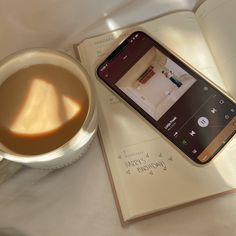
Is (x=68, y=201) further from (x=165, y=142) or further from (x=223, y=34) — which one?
(x=223, y=34)

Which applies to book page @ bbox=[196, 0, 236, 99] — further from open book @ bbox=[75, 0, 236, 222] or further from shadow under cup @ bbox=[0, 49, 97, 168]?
shadow under cup @ bbox=[0, 49, 97, 168]

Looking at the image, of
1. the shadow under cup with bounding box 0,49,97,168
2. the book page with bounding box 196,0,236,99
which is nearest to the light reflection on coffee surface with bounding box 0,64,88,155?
the shadow under cup with bounding box 0,49,97,168

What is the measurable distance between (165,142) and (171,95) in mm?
56

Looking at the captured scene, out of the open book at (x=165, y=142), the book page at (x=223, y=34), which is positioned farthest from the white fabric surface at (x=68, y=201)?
the book page at (x=223, y=34)

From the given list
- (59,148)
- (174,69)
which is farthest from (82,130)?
(174,69)

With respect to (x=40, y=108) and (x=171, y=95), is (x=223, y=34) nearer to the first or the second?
(x=171, y=95)

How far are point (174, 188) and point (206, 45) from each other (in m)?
0.18

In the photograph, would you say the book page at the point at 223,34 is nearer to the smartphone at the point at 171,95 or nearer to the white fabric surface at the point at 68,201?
the smartphone at the point at 171,95

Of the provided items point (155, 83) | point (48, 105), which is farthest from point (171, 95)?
point (48, 105)

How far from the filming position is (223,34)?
506 mm

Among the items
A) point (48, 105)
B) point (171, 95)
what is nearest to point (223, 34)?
point (171, 95)

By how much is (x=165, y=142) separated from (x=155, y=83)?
72 millimetres

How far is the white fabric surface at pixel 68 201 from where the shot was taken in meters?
0.46

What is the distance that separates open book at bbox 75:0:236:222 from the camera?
18.1 inches
